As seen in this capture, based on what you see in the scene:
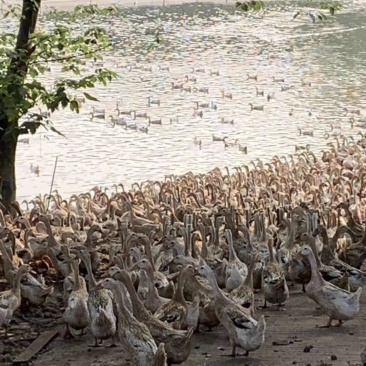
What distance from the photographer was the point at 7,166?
1210cm

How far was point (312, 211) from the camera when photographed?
11.4 metres

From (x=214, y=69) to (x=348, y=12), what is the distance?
22.8 metres

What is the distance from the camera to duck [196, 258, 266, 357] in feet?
24.2

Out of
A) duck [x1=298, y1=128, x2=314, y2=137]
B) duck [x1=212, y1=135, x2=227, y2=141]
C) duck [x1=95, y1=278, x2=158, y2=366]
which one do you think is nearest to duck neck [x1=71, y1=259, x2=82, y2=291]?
duck [x1=95, y1=278, x2=158, y2=366]

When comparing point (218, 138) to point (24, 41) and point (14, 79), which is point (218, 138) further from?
point (14, 79)

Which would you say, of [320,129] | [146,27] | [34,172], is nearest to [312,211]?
[34,172]

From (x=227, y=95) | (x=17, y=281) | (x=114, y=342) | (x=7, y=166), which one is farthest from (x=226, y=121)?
(x=114, y=342)

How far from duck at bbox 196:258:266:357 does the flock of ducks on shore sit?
0.01 metres

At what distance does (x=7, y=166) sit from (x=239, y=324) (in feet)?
18.4

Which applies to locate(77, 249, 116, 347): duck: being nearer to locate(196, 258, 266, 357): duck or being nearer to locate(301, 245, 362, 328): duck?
locate(196, 258, 266, 357): duck

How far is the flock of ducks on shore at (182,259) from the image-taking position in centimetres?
752

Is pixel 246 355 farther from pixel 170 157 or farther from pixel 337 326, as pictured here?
pixel 170 157

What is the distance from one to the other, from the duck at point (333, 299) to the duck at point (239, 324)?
3.30 ft

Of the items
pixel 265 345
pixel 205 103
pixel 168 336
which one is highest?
pixel 168 336
